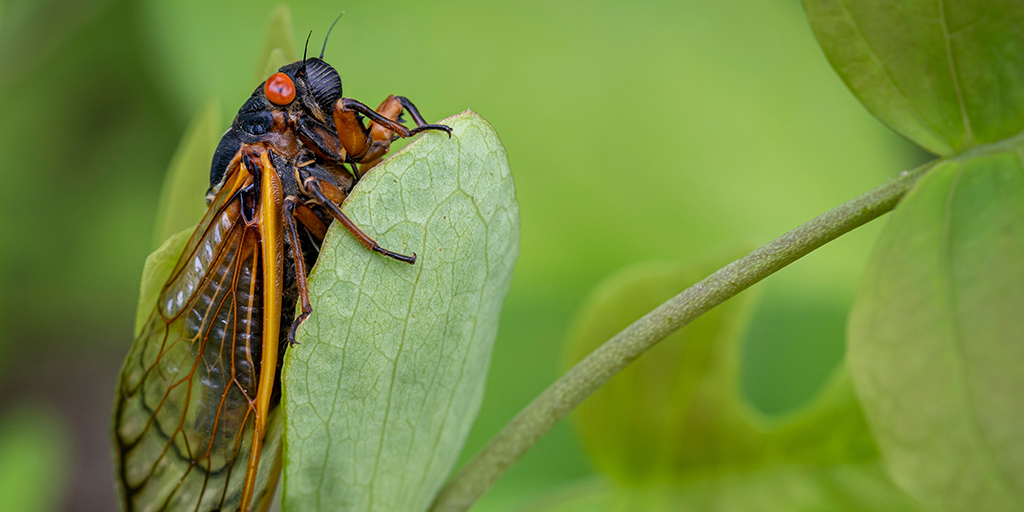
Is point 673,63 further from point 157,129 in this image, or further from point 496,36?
point 157,129

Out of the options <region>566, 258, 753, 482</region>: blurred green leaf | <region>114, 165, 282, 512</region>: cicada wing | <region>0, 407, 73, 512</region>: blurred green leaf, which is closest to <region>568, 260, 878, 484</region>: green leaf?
<region>566, 258, 753, 482</region>: blurred green leaf

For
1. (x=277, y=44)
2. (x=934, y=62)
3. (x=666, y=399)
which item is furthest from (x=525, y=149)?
(x=934, y=62)

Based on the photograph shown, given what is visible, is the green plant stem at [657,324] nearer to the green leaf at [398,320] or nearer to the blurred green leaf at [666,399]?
the green leaf at [398,320]

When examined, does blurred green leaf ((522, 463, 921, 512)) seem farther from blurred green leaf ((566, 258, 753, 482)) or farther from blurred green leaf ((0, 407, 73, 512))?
blurred green leaf ((0, 407, 73, 512))

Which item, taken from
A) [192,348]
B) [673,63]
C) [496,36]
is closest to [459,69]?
[496,36]

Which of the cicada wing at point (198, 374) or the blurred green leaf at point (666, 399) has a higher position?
the cicada wing at point (198, 374)

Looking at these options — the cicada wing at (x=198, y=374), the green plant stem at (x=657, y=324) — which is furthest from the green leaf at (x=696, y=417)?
the cicada wing at (x=198, y=374)
